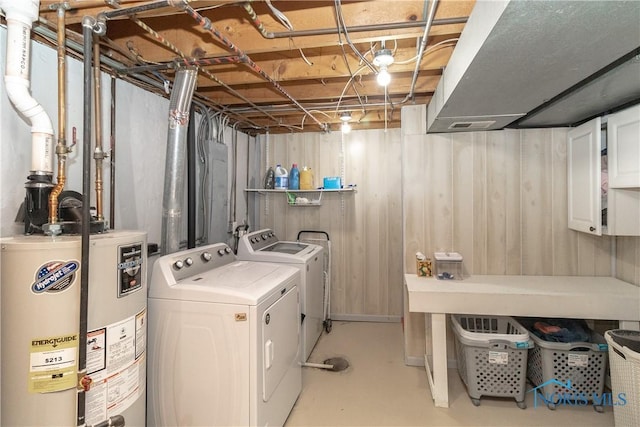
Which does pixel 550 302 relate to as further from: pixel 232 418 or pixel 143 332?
pixel 143 332

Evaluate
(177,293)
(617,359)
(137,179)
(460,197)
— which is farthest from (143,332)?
(617,359)

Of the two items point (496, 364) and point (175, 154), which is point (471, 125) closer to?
point (496, 364)

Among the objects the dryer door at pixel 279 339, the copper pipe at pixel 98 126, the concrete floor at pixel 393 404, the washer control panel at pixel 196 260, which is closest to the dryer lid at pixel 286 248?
the washer control panel at pixel 196 260

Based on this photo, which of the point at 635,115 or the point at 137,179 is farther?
the point at 137,179

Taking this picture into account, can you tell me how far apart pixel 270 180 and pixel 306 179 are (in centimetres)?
44

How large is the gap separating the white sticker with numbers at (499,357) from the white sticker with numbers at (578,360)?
45 cm

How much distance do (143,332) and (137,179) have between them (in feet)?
3.48

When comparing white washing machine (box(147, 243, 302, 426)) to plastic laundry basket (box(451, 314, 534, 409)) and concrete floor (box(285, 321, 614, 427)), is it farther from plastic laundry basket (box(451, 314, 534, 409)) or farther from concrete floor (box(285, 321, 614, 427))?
plastic laundry basket (box(451, 314, 534, 409))

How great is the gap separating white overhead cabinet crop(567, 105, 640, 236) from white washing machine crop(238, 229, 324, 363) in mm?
2154

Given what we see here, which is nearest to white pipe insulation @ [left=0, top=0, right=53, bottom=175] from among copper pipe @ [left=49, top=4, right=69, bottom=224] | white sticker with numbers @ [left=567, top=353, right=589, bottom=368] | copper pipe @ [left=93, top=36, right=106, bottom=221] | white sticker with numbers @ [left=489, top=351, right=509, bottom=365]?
copper pipe @ [left=49, top=4, right=69, bottom=224]

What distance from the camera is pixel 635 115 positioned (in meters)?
1.78

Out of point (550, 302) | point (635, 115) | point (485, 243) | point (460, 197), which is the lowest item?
point (550, 302)

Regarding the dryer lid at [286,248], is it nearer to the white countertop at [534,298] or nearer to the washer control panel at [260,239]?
the washer control panel at [260,239]

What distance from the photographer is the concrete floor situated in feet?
6.62
